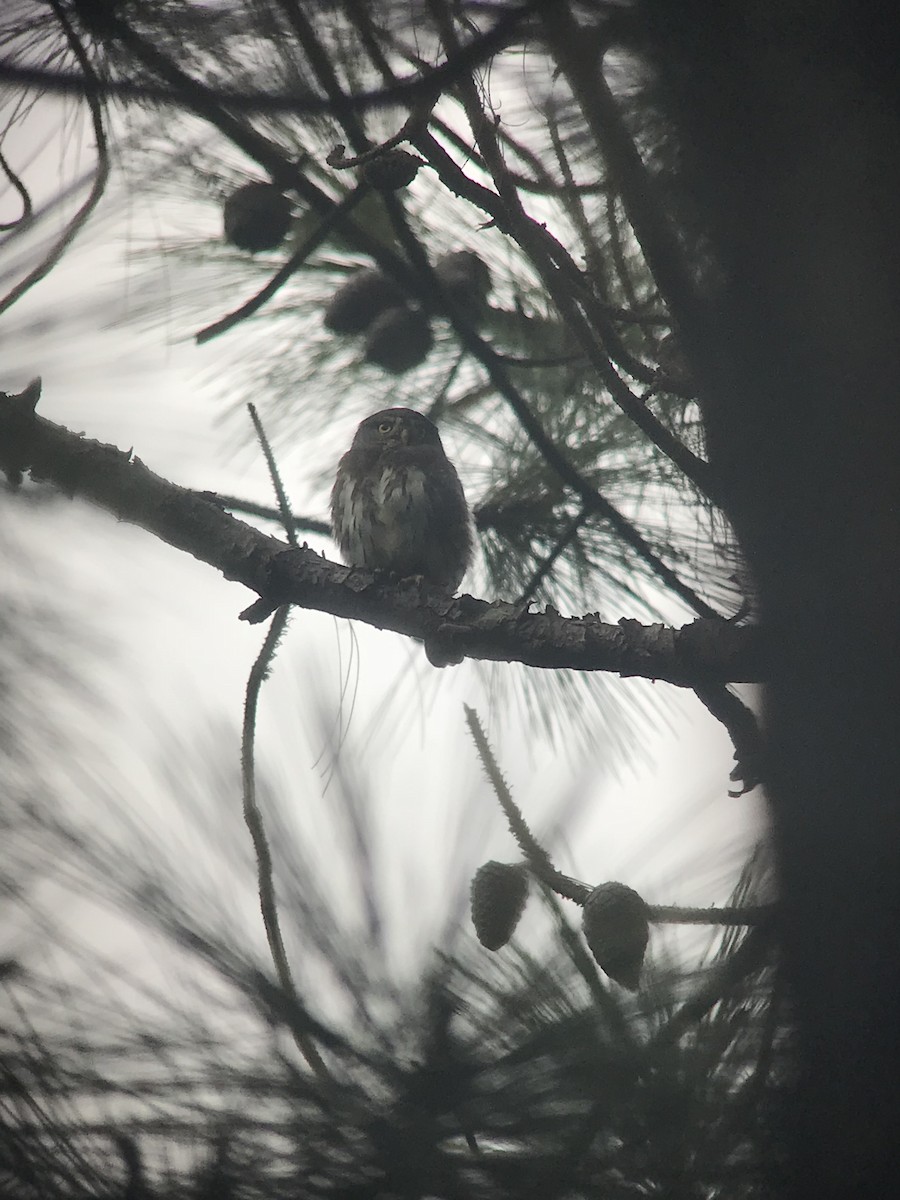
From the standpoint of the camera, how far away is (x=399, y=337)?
1627 mm

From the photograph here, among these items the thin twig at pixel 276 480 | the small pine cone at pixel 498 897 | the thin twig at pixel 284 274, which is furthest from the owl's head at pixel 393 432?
the small pine cone at pixel 498 897

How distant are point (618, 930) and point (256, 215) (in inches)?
45.3

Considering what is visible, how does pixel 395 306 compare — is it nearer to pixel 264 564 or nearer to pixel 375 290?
pixel 375 290

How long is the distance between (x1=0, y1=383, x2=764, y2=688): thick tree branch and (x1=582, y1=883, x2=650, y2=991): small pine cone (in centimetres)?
39

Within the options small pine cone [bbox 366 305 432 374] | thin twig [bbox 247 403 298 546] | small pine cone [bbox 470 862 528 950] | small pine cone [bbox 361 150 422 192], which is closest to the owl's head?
small pine cone [bbox 366 305 432 374]

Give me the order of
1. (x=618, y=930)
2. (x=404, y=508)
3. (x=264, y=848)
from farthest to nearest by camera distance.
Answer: (x=404, y=508) < (x=264, y=848) < (x=618, y=930)

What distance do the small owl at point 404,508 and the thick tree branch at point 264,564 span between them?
672 millimetres

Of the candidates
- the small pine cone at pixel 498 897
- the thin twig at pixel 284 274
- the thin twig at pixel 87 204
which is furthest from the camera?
the thin twig at pixel 284 274

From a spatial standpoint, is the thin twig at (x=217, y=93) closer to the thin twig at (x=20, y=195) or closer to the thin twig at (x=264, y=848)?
the thin twig at (x=20, y=195)

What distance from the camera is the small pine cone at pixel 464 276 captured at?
1.60m

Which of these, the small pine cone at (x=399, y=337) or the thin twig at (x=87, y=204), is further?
the small pine cone at (x=399, y=337)

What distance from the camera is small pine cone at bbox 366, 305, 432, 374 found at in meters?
1.62

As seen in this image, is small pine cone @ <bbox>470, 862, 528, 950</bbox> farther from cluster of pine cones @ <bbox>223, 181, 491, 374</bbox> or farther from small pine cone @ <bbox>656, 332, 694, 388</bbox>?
cluster of pine cones @ <bbox>223, 181, 491, 374</bbox>

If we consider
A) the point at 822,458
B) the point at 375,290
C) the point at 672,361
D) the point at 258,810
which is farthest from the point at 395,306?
the point at 822,458
